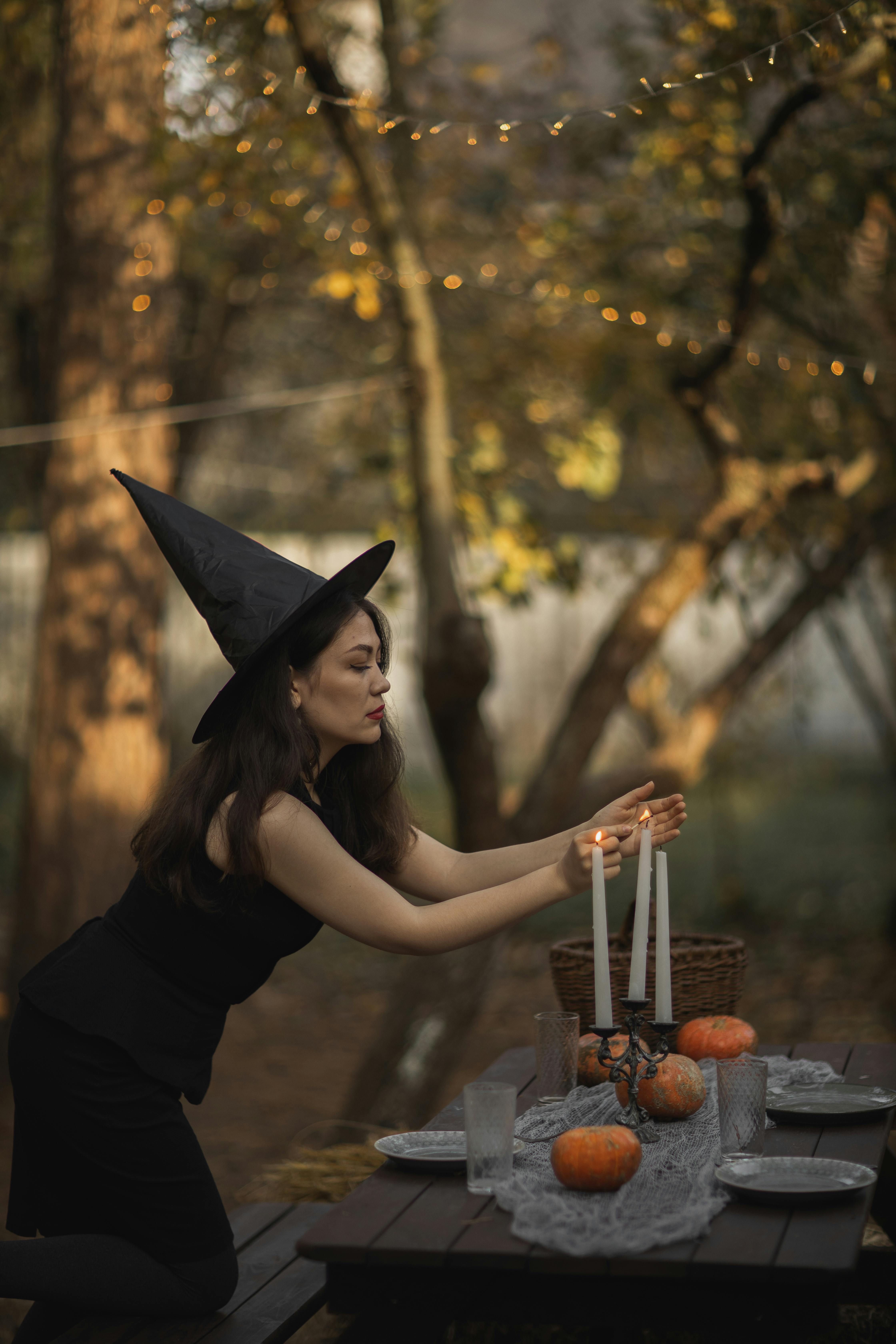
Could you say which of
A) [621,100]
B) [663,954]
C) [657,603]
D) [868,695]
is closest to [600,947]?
[663,954]

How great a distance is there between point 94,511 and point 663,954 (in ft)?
11.9

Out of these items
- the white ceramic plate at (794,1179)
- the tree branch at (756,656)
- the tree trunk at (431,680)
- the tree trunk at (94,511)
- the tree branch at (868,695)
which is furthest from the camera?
the tree branch at (868,695)

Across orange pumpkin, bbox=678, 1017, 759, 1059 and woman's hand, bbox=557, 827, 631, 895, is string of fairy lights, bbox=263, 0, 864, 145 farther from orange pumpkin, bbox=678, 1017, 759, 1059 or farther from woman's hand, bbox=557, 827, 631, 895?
orange pumpkin, bbox=678, 1017, 759, 1059

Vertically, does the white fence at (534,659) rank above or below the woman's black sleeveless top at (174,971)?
below

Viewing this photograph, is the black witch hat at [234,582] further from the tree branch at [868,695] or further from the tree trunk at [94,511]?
the tree branch at [868,695]

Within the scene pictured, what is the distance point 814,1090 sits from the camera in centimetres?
209

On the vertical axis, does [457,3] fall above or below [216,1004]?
above

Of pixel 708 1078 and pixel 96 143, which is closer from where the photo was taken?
pixel 708 1078

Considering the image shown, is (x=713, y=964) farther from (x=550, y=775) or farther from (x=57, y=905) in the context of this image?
(x=57, y=905)

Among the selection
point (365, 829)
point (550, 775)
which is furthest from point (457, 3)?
point (365, 829)

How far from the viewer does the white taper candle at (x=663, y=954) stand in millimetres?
1756

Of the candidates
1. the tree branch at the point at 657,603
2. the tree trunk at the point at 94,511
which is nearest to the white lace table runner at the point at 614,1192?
the tree branch at the point at 657,603

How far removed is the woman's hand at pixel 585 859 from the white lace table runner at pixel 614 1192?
33cm

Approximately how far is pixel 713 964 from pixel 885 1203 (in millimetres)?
692
